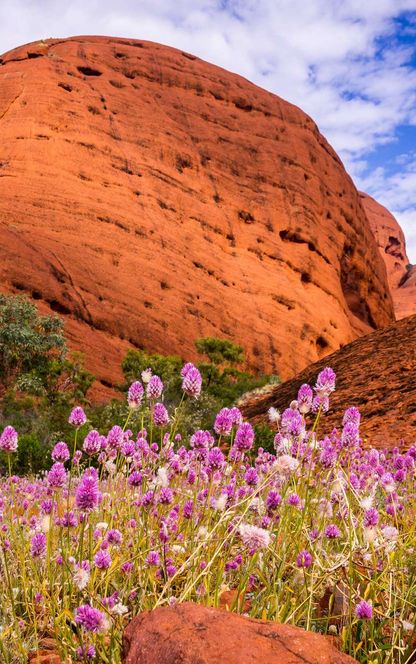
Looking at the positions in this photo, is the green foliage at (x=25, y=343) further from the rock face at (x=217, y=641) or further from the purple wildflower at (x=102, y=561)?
the rock face at (x=217, y=641)

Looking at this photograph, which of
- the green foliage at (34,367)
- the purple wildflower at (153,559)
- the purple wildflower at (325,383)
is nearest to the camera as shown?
the purple wildflower at (153,559)

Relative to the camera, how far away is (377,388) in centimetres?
1046

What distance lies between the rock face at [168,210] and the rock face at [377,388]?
43.3 ft

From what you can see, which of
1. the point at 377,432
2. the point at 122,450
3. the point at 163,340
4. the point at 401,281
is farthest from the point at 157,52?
Answer: the point at 401,281

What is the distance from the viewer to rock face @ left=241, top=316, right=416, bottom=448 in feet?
28.3

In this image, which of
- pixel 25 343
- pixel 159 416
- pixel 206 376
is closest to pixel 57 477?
pixel 159 416

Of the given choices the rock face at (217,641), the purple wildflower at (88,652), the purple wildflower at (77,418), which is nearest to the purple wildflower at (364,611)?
the rock face at (217,641)

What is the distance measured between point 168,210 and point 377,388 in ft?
97.4

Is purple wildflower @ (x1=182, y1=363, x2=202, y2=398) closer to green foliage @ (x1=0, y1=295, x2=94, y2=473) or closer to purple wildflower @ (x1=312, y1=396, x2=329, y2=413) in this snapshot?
purple wildflower @ (x1=312, y1=396, x2=329, y2=413)

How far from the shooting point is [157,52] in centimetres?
4600

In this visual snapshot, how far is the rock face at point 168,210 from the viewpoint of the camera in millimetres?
29188

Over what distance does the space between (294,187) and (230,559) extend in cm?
4527

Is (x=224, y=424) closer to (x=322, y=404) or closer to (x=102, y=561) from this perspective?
(x=322, y=404)

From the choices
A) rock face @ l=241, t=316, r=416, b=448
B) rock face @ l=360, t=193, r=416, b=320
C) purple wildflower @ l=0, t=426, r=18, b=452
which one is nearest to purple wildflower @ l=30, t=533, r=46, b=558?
purple wildflower @ l=0, t=426, r=18, b=452
